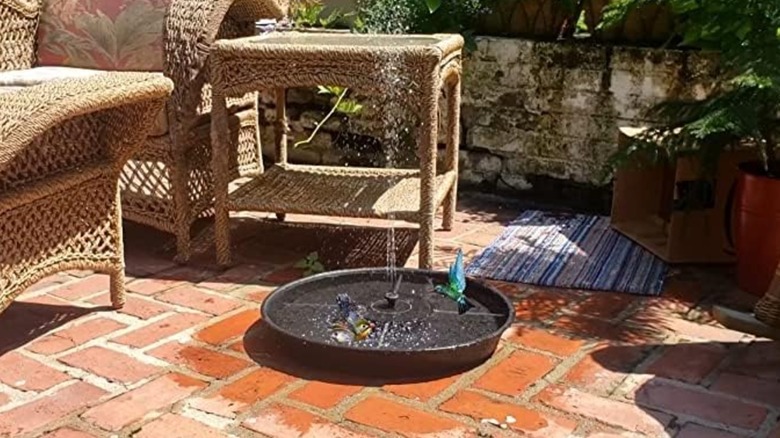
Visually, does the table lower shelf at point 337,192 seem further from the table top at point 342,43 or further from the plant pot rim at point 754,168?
the plant pot rim at point 754,168

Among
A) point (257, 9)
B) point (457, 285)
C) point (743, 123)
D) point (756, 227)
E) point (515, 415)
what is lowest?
point (515, 415)

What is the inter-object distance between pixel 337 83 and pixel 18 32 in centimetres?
131

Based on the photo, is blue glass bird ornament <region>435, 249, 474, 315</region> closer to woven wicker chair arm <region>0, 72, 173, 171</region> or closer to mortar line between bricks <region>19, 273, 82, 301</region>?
woven wicker chair arm <region>0, 72, 173, 171</region>

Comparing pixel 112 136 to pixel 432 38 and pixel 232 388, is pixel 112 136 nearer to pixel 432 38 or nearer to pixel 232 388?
pixel 232 388

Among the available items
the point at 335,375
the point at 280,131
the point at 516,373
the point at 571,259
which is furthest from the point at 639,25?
the point at 335,375

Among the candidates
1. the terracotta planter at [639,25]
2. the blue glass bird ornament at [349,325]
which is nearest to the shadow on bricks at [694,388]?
the blue glass bird ornament at [349,325]

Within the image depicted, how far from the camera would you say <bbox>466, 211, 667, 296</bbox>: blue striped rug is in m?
2.79

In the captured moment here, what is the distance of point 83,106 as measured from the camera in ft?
6.55

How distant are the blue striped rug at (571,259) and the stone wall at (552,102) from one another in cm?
35

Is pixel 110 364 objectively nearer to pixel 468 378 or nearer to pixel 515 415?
pixel 468 378

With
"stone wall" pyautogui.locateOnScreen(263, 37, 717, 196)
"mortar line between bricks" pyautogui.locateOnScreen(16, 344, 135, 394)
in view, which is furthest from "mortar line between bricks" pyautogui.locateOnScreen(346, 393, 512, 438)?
"stone wall" pyautogui.locateOnScreen(263, 37, 717, 196)

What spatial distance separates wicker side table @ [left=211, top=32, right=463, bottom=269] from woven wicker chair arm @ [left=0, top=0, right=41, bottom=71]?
0.91m

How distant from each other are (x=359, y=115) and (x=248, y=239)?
1.00 metres

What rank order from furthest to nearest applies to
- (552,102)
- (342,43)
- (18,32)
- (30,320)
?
(552,102) < (18,32) < (342,43) < (30,320)
